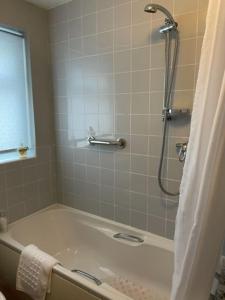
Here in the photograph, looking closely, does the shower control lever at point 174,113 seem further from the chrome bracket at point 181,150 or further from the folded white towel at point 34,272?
the folded white towel at point 34,272

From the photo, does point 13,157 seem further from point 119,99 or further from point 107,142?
point 119,99

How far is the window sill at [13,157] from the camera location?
2.02 metres

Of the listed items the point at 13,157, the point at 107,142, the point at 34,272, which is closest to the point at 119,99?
the point at 107,142

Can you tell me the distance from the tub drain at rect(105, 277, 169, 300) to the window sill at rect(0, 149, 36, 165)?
1271 mm

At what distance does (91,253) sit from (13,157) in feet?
3.71

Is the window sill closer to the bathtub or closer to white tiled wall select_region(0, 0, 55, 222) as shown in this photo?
white tiled wall select_region(0, 0, 55, 222)

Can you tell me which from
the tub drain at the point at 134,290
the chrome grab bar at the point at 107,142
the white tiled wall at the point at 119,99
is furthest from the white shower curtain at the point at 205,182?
the chrome grab bar at the point at 107,142

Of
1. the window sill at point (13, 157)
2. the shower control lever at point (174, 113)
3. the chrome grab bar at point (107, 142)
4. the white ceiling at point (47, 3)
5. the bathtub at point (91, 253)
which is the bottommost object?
the bathtub at point (91, 253)

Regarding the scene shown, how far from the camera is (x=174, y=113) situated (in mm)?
1625

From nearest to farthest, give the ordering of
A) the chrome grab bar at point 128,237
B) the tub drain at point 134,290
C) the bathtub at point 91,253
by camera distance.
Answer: the bathtub at point 91,253, the tub drain at point 134,290, the chrome grab bar at point 128,237

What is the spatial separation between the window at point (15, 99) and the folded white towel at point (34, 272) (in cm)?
84

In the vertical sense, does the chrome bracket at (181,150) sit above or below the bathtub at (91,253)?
above

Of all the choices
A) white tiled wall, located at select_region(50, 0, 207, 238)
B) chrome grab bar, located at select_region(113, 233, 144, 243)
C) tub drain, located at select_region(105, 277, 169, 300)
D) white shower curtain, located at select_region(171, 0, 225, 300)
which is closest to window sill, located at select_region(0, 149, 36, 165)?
white tiled wall, located at select_region(50, 0, 207, 238)

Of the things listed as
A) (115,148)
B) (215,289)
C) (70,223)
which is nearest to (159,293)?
(215,289)
